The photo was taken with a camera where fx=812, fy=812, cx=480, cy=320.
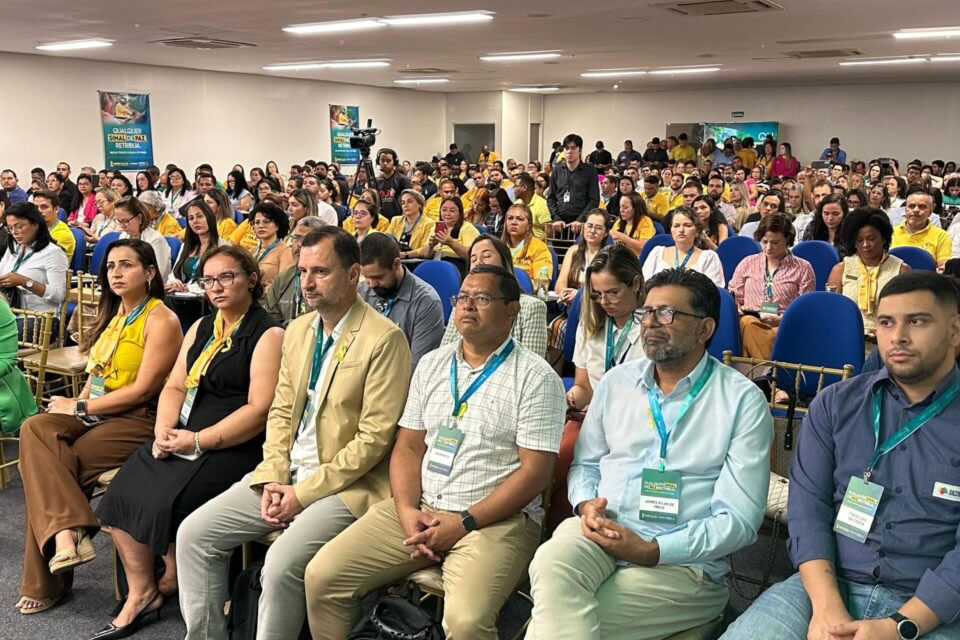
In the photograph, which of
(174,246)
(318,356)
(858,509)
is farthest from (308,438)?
(174,246)

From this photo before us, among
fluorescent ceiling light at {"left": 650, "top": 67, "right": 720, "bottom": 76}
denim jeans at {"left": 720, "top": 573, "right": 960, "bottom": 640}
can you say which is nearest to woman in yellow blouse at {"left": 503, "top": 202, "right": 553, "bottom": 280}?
denim jeans at {"left": 720, "top": 573, "right": 960, "bottom": 640}

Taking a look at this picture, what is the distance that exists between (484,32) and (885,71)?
9681mm

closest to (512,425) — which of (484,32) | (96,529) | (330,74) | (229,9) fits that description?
(96,529)

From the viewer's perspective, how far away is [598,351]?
126 inches

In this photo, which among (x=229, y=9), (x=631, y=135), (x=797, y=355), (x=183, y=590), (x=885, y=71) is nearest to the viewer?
(x=183, y=590)

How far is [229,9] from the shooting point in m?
7.97

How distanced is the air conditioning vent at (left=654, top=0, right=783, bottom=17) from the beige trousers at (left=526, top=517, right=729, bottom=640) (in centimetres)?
641

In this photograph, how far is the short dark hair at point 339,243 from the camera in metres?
2.75

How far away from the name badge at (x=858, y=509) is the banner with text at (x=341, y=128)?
736 inches

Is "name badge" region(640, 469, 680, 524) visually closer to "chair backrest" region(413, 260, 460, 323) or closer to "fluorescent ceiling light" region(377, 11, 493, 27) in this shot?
"chair backrest" region(413, 260, 460, 323)

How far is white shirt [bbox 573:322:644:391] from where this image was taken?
306cm

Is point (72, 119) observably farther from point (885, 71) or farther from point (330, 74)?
point (885, 71)

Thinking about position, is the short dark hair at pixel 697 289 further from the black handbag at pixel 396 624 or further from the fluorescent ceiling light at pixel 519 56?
the fluorescent ceiling light at pixel 519 56

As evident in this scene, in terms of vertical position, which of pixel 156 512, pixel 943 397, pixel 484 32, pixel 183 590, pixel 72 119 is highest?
pixel 484 32
